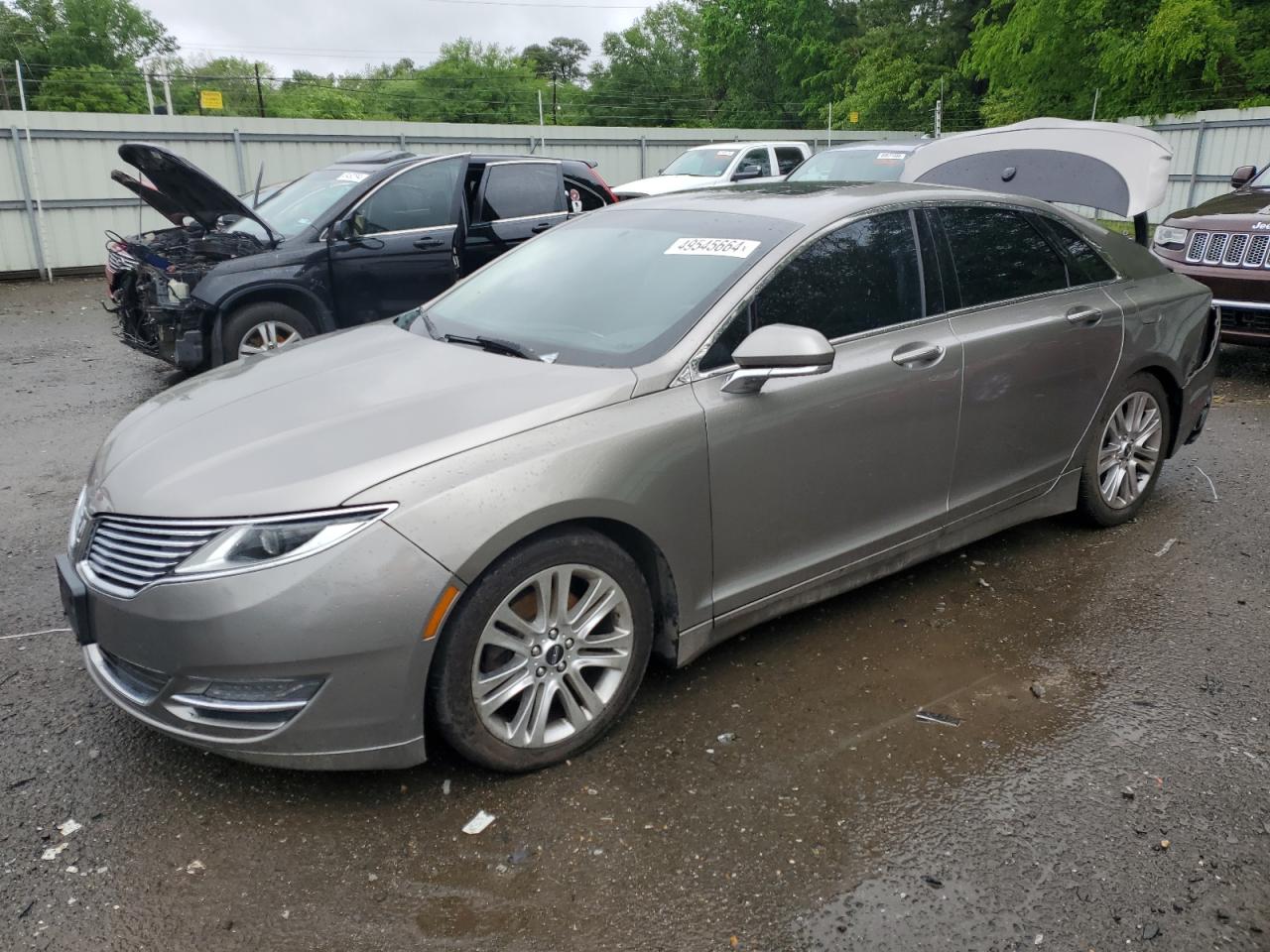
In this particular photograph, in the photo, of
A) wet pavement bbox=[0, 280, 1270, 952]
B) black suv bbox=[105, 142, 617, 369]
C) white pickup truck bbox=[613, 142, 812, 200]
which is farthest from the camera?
white pickup truck bbox=[613, 142, 812, 200]

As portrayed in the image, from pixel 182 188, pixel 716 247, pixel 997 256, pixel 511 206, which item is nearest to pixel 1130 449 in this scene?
pixel 997 256

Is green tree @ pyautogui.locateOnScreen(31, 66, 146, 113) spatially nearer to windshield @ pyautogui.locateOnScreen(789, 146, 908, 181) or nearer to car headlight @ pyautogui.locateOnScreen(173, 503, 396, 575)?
windshield @ pyautogui.locateOnScreen(789, 146, 908, 181)

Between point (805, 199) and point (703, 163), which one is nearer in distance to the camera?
point (805, 199)

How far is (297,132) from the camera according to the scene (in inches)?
655

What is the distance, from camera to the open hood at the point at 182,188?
6766 mm

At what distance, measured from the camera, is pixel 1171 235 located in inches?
320

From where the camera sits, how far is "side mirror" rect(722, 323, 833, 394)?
298cm

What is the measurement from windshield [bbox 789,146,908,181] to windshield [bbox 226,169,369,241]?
4739mm

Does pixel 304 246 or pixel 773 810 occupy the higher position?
pixel 304 246

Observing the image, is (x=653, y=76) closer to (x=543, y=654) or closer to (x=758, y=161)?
(x=758, y=161)

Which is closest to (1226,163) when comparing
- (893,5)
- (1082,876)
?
(1082,876)

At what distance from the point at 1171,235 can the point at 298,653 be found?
807 cm

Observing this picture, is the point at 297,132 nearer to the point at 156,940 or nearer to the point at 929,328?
the point at 929,328

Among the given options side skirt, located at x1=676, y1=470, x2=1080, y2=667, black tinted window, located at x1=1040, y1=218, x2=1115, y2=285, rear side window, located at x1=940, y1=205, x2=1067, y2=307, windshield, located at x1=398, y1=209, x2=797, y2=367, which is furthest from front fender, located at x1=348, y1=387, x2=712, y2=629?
black tinted window, located at x1=1040, y1=218, x2=1115, y2=285
